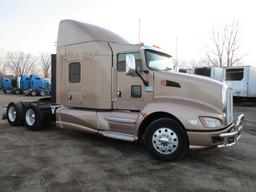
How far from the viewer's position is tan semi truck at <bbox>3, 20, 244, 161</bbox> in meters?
5.64

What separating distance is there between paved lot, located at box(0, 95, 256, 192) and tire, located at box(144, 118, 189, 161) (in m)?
0.19

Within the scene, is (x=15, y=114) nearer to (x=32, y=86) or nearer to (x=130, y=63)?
(x=130, y=63)

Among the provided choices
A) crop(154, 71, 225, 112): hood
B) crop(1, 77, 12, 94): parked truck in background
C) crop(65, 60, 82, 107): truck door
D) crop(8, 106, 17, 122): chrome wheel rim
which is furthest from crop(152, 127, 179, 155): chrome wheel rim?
crop(1, 77, 12, 94): parked truck in background

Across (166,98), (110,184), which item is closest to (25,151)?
(110,184)

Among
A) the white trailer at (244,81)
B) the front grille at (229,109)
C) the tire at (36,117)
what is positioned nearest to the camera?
the front grille at (229,109)

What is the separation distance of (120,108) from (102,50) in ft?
4.90

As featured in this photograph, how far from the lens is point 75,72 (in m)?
7.76

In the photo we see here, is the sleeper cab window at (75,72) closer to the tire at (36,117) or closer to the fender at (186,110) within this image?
the tire at (36,117)

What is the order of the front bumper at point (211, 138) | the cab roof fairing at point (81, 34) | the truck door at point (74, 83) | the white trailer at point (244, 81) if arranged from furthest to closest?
the white trailer at point (244, 81) < the truck door at point (74, 83) < the cab roof fairing at point (81, 34) < the front bumper at point (211, 138)

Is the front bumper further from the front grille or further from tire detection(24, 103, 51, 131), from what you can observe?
tire detection(24, 103, 51, 131)

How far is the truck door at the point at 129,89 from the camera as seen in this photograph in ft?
21.2

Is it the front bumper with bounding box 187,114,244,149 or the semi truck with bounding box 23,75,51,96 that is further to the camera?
the semi truck with bounding box 23,75,51,96

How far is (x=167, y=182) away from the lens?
4.73m

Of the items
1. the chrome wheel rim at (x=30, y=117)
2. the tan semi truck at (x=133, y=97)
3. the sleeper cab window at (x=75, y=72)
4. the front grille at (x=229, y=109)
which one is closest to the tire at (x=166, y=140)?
the tan semi truck at (x=133, y=97)
